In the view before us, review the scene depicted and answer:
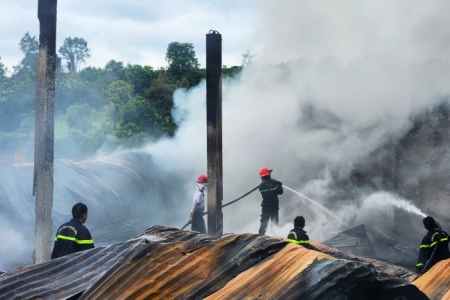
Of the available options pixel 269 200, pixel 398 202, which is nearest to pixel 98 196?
pixel 269 200

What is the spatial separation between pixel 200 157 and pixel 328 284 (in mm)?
11152

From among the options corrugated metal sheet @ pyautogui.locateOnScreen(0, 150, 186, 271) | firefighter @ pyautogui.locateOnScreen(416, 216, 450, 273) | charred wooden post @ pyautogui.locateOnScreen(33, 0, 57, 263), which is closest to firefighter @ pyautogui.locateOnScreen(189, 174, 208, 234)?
corrugated metal sheet @ pyautogui.locateOnScreen(0, 150, 186, 271)

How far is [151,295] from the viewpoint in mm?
3699

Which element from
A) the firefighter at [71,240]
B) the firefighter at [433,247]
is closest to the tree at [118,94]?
the firefighter at [433,247]

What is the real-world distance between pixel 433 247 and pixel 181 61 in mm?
20268

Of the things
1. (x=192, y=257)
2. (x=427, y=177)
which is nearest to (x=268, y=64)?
(x=427, y=177)

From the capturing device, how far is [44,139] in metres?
7.43

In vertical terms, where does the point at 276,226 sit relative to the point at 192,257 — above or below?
below

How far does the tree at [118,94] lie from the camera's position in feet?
84.2

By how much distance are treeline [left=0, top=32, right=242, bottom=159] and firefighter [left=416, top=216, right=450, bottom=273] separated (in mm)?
13578

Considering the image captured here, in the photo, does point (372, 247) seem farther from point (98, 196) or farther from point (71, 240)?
point (71, 240)

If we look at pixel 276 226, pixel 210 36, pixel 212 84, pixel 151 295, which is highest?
pixel 210 36

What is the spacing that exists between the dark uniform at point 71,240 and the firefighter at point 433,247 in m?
3.91

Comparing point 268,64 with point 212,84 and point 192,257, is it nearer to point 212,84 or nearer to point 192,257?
point 212,84
